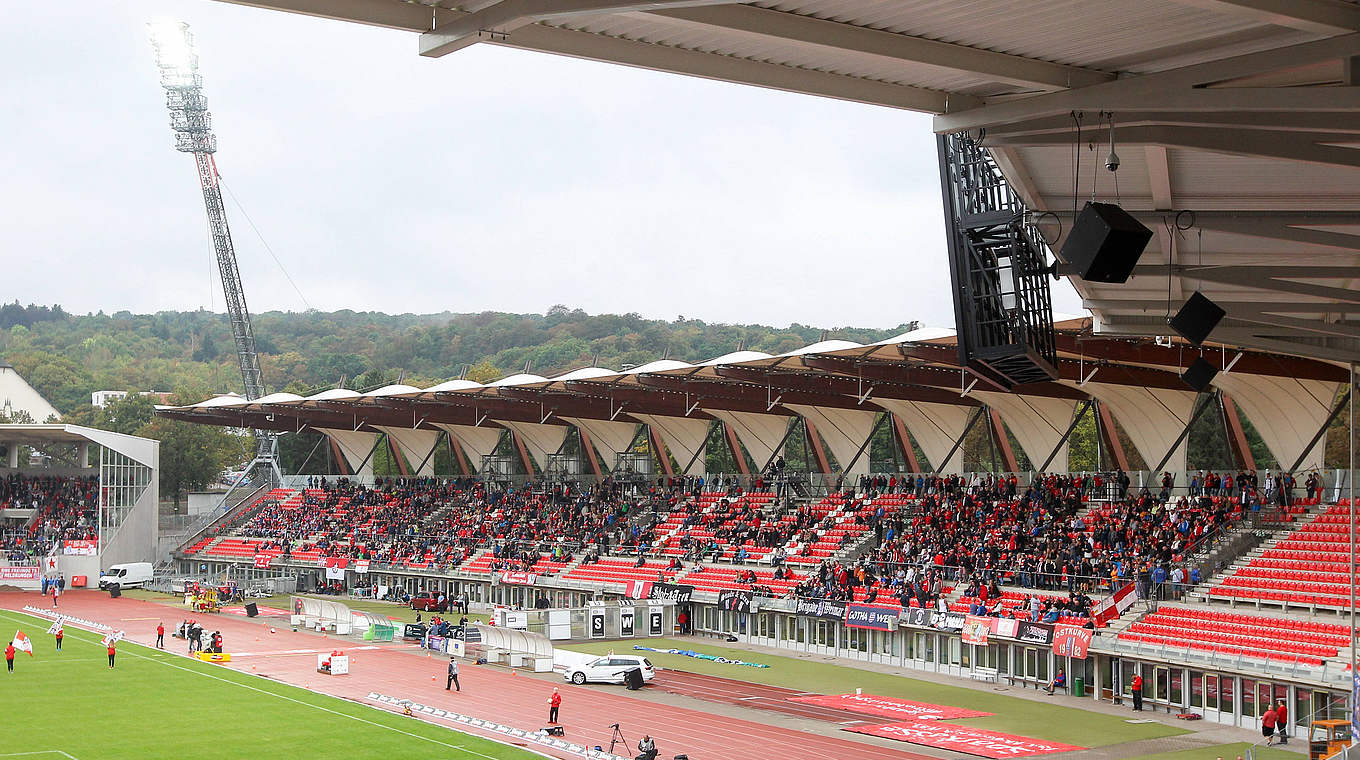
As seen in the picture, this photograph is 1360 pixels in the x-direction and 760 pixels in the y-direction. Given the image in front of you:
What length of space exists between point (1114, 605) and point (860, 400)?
13.8 metres

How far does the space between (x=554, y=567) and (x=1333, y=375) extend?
97.6 ft

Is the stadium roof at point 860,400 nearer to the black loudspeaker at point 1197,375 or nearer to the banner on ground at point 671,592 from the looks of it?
the banner on ground at point 671,592

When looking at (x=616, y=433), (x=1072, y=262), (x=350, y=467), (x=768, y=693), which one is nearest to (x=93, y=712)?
(x=768, y=693)

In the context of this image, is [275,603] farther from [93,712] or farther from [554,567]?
[93,712]

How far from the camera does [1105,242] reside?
1241 centimetres

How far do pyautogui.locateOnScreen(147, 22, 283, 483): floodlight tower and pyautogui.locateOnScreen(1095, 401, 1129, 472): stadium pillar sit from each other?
63.6 meters

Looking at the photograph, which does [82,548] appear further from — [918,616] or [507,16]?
[507,16]

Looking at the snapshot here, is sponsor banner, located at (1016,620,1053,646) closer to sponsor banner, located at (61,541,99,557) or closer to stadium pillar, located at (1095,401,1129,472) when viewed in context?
stadium pillar, located at (1095,401,1129,472)

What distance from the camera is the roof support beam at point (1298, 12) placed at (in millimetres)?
8977

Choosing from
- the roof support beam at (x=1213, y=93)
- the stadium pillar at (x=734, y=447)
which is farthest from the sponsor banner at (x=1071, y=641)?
the stadium pillar at (x=734, y=447)

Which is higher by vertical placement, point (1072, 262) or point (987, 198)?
point (987, 198)

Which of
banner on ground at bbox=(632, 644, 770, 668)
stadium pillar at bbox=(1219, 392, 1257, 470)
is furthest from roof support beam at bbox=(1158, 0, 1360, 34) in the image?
stadium pillar at bbox=(1219, 392, 1257, 470)

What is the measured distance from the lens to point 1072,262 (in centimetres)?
1282

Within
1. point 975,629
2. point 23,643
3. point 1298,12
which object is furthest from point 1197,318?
point 23,643
